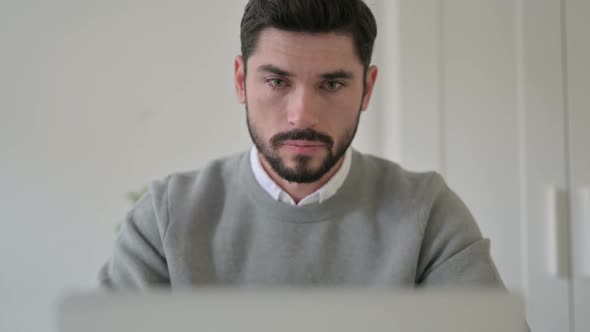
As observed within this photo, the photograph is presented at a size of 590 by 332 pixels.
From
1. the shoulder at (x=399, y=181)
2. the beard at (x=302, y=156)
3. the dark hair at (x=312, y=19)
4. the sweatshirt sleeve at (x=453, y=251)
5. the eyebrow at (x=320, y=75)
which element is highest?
the dark hair at (x=312, y=19)

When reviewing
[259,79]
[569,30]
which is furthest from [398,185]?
[569,30]

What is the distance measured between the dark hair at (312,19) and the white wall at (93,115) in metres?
0.92

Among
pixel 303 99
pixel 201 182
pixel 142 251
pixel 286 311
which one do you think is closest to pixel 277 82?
pixel 303 99

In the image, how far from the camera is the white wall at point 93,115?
2145 mm

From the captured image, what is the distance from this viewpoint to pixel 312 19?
1.14 m

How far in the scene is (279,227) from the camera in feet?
3.91

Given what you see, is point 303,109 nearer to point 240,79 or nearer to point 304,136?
point 304,136

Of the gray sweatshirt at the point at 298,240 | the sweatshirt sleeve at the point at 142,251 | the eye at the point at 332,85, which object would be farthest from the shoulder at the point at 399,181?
the sweatshirt sleeve at the point at 142,251

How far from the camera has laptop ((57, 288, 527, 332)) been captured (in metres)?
0.40

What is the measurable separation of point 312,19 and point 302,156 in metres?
0.29

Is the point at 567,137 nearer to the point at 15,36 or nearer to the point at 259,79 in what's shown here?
the point at 259,79

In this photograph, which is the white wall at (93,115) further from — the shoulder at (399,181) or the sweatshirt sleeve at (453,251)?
the sweatshirt sleeve at (453,251)

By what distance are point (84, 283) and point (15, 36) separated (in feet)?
3.33

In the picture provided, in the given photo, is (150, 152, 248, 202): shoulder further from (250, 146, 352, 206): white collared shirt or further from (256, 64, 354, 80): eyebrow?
(256, 64, 354, 80): eyebrow
